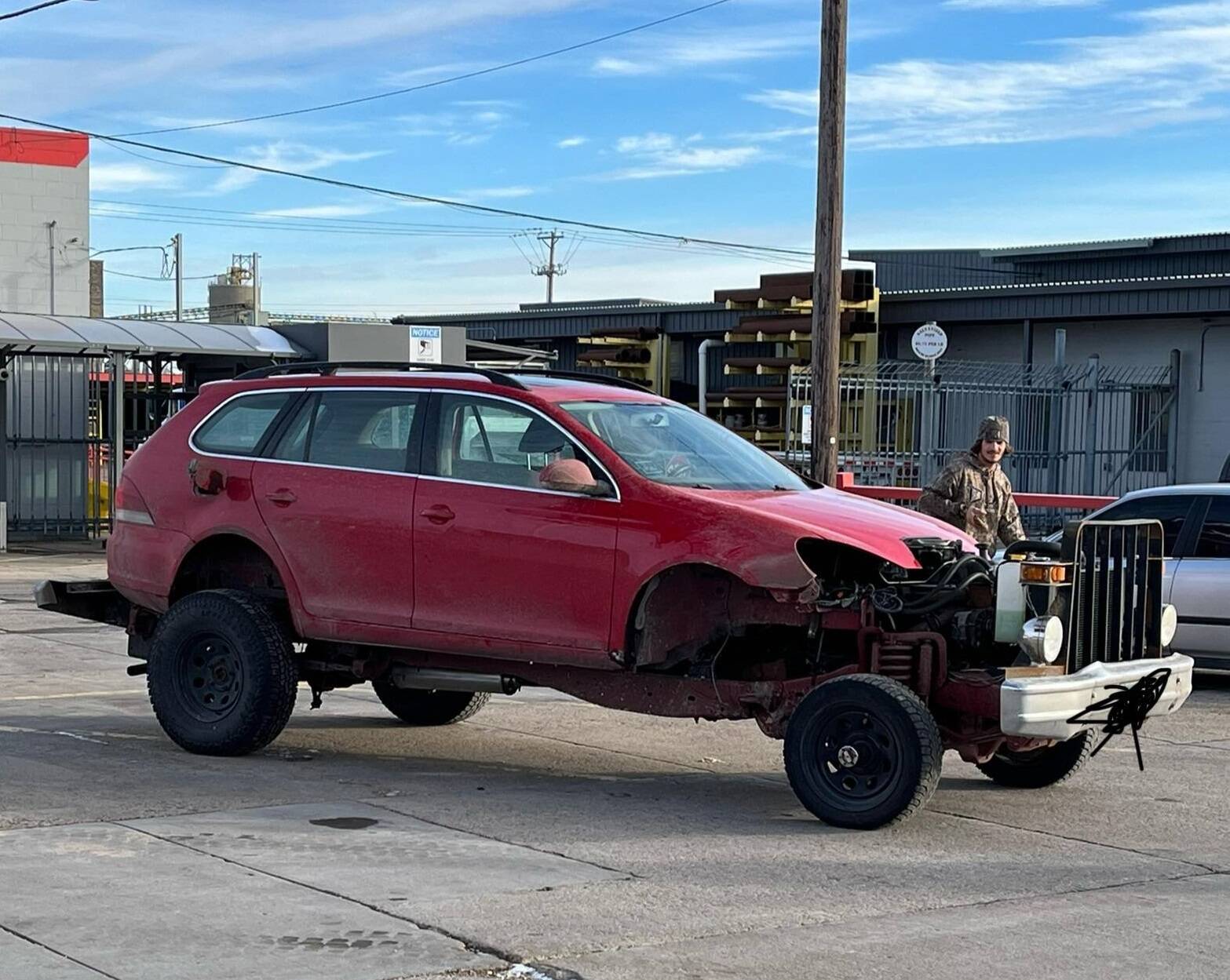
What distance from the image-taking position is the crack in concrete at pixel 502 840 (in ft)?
22.8

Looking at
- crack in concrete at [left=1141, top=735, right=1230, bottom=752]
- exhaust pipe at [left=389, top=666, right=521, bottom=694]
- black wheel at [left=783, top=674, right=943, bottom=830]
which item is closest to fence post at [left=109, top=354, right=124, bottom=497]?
exhaust pipe at [left=389, top=666, right=521, bottom=694]

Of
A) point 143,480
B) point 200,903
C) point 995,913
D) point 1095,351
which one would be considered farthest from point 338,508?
point 1095,351

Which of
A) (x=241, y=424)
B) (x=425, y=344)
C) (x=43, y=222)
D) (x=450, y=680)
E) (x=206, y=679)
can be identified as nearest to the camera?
(x=450, y=680)

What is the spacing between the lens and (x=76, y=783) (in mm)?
8516

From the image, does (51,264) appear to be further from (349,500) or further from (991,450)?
(349,500)

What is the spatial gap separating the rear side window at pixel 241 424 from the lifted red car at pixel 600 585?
0.05 feet

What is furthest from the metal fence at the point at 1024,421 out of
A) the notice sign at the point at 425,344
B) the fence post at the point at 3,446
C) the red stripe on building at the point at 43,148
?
the red stripe on building at the point at 43,148

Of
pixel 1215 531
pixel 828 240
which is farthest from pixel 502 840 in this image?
pixel 828 240

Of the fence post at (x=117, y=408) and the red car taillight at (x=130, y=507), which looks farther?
the fence post at (x=117, y=408)

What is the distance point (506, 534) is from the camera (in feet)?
28.0

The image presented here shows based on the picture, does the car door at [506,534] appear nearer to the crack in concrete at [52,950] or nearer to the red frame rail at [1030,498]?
the crack in concrete at [52,950]

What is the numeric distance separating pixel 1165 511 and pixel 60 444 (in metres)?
18.9

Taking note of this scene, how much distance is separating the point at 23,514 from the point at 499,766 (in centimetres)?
1997

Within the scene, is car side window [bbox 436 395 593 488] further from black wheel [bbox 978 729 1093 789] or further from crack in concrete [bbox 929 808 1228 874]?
black wheel [bbox 978 729 1093 789]
